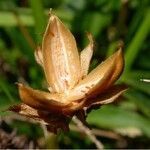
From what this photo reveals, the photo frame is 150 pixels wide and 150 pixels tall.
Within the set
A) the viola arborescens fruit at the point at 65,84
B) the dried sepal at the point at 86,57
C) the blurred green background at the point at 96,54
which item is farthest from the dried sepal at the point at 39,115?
the blurred green background at the point at 96,54

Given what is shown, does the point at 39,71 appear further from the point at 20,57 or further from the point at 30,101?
the point at 30,101

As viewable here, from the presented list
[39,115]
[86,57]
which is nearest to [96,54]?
[86,57]

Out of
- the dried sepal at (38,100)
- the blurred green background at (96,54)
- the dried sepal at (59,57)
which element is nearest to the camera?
the dried sepal at (38,100)

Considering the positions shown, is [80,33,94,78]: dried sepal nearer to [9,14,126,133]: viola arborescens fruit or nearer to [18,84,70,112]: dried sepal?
[9,14,126,133]: viola arborescens fruit

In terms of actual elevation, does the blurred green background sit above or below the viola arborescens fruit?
below

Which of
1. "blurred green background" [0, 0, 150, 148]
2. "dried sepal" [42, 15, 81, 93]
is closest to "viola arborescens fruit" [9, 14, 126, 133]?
"dried sepal" [42, 15, 81, 93]

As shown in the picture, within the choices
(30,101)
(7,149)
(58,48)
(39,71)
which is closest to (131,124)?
(39,71)

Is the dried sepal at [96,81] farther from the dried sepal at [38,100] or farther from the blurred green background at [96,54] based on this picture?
the blurred green background at [96,54]
